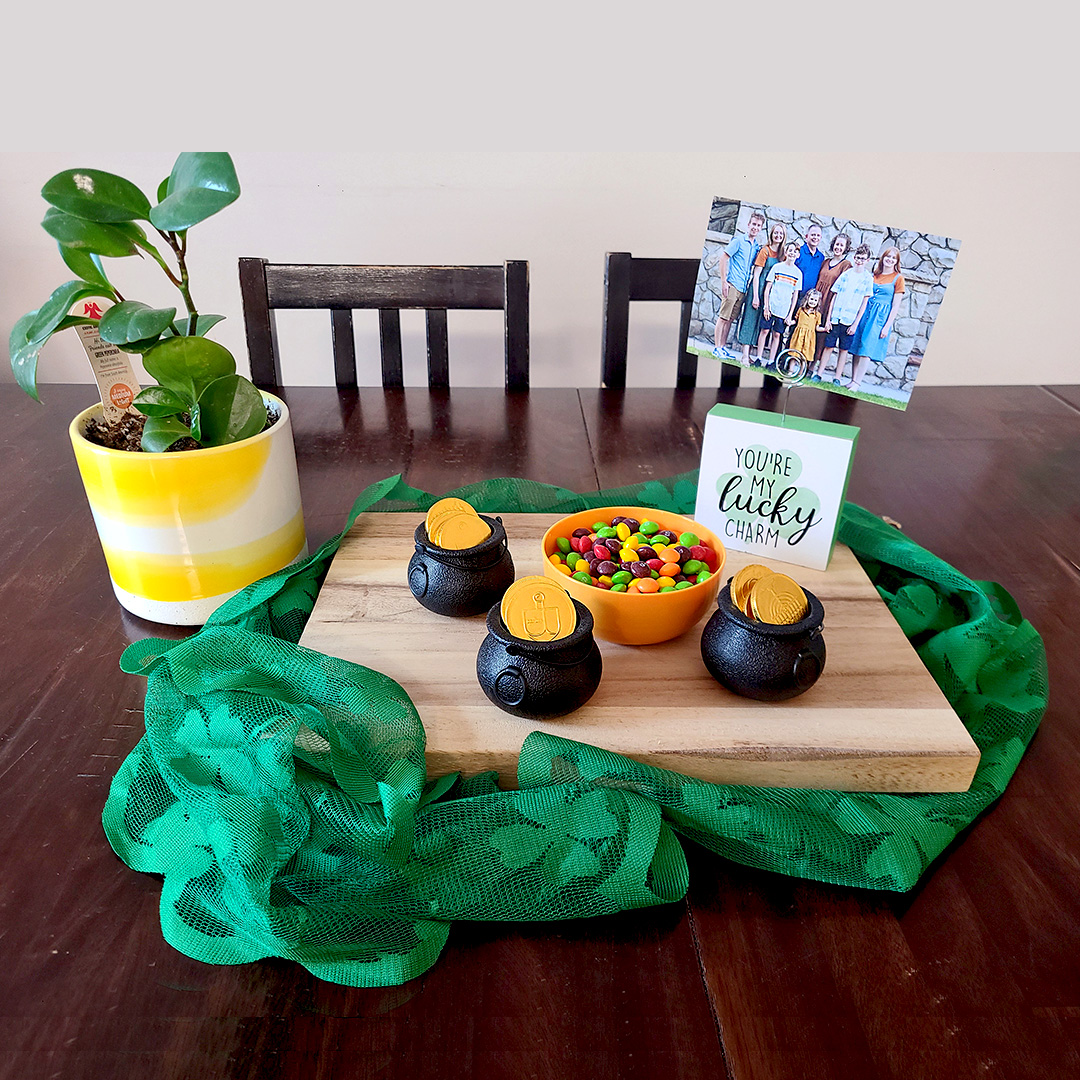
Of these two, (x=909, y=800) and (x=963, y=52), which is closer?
(x=909, y=800)

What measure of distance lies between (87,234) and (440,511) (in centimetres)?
40

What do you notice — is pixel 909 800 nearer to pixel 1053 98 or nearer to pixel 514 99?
pixel 514 99

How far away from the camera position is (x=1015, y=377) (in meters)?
2.74

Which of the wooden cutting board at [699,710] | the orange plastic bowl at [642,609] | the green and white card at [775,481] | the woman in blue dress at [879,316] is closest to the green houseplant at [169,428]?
the wooden cutting board at [699,710]

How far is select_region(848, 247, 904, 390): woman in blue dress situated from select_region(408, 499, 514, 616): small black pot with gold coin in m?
0.40

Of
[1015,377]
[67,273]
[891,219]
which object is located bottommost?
[1015,377]

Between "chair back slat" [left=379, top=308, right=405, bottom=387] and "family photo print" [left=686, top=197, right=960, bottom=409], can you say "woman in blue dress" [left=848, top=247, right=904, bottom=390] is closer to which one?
"family photo print" [left=686, top=197, right=960, bottom=409]

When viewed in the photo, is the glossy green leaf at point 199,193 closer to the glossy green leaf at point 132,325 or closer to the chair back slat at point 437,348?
the glossy green leaf at point 132,325

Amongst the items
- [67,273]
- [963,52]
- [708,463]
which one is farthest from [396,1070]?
[67,273]

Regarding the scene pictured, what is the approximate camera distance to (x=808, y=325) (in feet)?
2.85

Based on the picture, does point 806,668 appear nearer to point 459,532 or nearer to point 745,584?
point 745,584

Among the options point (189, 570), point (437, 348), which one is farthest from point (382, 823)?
point (437, 348)

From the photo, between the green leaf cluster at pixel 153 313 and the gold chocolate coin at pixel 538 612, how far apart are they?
1.10ft

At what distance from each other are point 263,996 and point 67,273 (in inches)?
95.6
